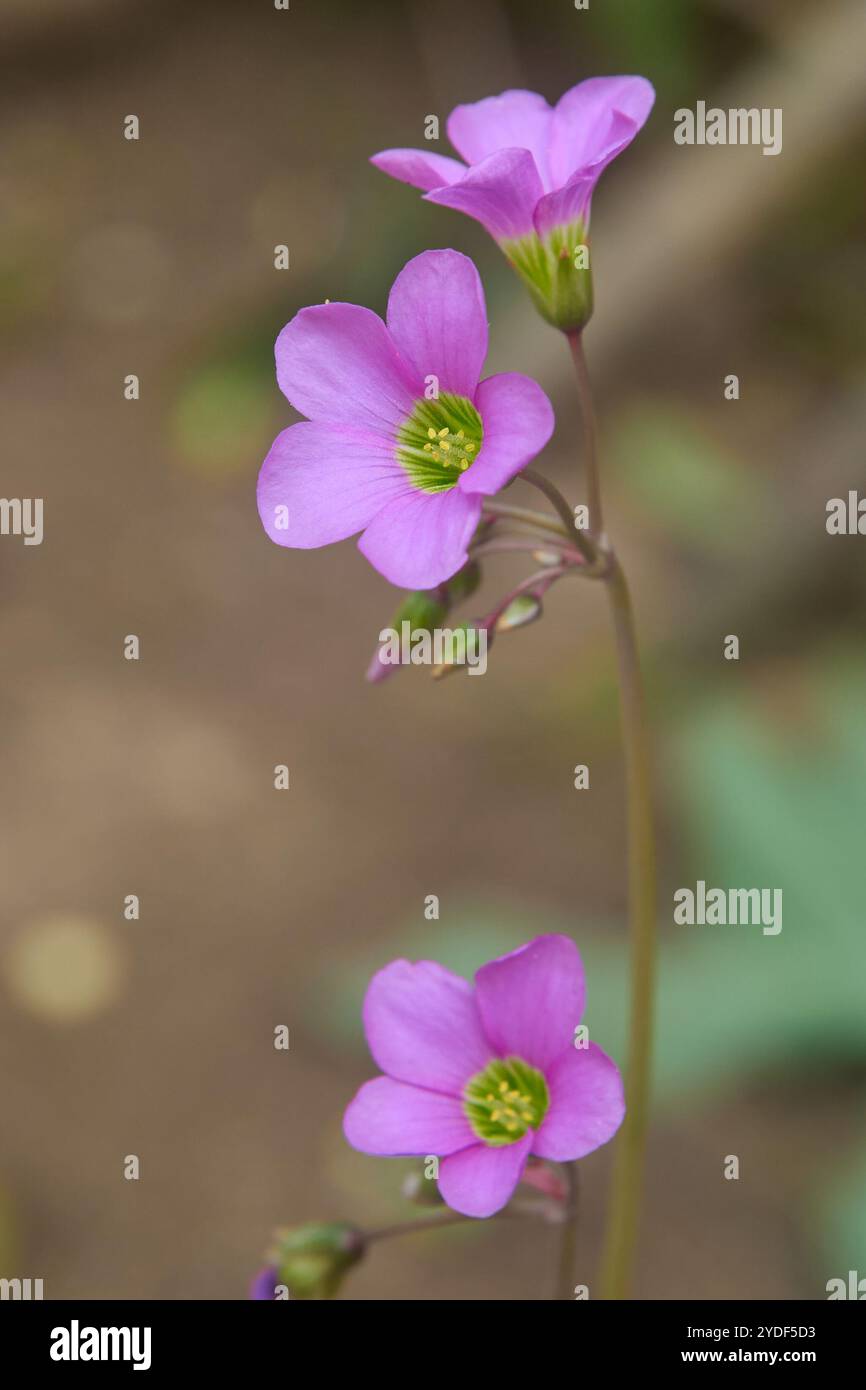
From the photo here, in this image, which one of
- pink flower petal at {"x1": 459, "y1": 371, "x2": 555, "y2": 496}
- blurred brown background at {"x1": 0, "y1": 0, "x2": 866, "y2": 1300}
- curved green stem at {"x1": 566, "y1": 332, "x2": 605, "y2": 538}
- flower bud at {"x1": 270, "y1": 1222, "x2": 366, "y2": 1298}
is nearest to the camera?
pink flower petal at {"x1": 459, "y1": 371, "x2": 555, "y2": 496}

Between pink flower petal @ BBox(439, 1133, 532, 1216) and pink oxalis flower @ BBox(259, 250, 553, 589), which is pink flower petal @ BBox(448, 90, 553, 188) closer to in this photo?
pink oxalis flower @ BBox(259, 250, 553, 589)

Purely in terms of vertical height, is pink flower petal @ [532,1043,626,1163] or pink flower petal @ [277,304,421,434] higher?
pink flower petal @ [277,304,421,434]

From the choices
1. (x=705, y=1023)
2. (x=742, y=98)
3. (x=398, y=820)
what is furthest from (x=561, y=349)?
(x=705, y=1023)

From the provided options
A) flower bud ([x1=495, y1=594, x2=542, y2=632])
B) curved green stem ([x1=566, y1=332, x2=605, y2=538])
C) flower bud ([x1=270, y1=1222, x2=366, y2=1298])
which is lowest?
flower bud ([x1=270, y1=1222, x2=366, y2=1298])

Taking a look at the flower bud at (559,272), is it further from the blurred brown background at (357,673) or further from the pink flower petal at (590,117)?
the blurred brown background at (357,673)

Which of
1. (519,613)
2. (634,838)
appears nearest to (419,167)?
(519,613)

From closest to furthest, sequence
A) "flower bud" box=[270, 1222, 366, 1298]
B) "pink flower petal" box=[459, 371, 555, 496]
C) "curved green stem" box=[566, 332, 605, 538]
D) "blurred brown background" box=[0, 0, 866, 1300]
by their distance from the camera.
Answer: "pink flower petal" box=[459, 371, 555, 496]
"curved green stem" box=[566, 332, 605, 538]
"flower bud" box=[270, 1222, 366, 1298]
"blurred brown background" box=[0, 0, 866, 1300]

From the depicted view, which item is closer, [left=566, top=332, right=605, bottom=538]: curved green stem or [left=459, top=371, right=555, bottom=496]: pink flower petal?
[left=459, top=371, right=555, bottom=496]: pink flower petal

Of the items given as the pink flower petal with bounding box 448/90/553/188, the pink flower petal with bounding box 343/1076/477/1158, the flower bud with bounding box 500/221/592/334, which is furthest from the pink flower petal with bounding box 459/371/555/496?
the pink flower petal with bounding box 343/1076/477/1158
